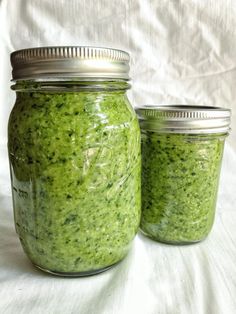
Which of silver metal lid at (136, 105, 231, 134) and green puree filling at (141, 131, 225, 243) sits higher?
silver metal lid at (136, 105, 231, 134)

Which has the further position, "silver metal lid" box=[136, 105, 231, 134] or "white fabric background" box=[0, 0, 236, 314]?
"white fabric background" box=[0, 0, 236, 314]

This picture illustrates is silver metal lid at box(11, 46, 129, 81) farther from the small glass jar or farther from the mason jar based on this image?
the small glass jar

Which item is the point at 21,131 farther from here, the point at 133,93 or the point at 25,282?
the point at 133,93

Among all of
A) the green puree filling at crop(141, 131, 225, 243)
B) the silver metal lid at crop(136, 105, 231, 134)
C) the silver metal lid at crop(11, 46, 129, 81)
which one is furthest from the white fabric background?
the silver metal lid at crop(11, 46, 129, 81)

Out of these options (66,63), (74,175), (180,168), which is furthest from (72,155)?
(180,168)

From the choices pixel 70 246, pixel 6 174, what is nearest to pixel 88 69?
pixel 70 246

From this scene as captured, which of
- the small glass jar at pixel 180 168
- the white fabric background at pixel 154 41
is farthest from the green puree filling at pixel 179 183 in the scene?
the white fabric background at pixel 154 41

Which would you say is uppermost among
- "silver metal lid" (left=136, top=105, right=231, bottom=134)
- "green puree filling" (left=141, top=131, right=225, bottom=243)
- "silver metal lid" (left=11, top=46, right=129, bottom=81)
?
"silver metal lid" (left=11, top=46, right=129, bottom=81)

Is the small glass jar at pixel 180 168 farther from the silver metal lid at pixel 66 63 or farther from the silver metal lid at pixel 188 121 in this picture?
the silver metal lid at pixel 66 63
